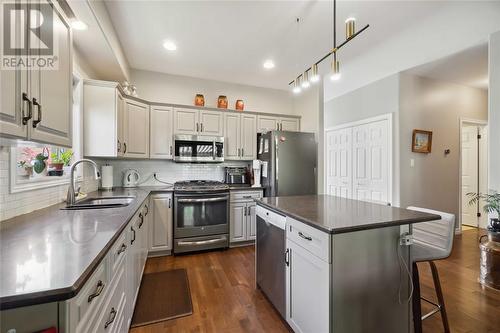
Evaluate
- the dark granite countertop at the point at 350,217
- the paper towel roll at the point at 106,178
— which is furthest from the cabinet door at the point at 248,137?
the dark granite countertop at the point at 350,217

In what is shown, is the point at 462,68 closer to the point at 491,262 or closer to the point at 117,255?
the point at 491,262

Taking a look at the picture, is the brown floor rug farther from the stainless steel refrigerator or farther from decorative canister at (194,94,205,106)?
decorative canister at (194,94,205,106)

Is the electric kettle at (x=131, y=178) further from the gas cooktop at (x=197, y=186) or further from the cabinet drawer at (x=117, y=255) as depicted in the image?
the cabinet drawer at (x=117, y=255)

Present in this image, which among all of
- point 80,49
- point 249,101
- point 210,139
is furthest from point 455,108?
point 80,49

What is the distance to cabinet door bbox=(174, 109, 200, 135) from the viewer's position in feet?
11.6

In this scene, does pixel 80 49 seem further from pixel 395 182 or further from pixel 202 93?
pixel 395 182

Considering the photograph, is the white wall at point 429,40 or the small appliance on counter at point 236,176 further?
the small appliance on counter at point 236,176

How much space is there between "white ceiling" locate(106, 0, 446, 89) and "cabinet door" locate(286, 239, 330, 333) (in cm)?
236

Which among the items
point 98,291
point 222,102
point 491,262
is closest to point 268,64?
point 222,102

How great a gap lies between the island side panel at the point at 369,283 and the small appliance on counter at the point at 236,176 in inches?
109

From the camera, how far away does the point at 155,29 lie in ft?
8.52

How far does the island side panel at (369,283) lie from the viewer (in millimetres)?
1246

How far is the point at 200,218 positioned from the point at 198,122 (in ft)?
5.09

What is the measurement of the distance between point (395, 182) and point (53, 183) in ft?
13.8
